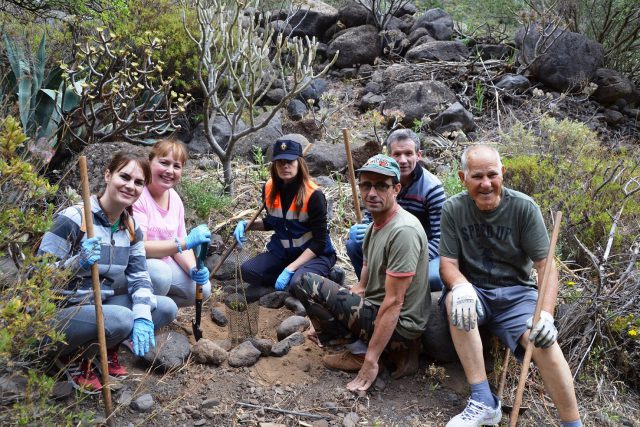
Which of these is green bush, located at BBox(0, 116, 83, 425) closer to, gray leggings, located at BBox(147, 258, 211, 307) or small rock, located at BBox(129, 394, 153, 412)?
small rock, located at BBox(129, 394, 153, 412)

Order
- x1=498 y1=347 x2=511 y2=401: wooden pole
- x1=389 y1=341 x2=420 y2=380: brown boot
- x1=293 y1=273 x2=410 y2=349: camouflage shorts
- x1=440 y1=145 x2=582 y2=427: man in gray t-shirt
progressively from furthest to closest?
x1=389 y1=341 x2=420 y2=380: brown boot, x1=293 y1=273 x2=410 y2=349: camouflage shorts, x1=498 y1=347 x2=511 y2=401: wooden pole, x1=440 y1=145 x2=582 y2=427: man in gray t-shirt

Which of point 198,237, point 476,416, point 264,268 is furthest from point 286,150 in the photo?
point 476,416

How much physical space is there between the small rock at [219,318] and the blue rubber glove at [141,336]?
3.57 feet

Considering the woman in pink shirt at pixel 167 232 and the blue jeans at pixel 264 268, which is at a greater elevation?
the woman in pink shirt at pixel 167 232

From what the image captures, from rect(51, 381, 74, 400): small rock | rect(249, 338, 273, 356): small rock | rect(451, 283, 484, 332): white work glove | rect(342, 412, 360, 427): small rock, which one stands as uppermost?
rect(451, 283, 484, 332): white work glove

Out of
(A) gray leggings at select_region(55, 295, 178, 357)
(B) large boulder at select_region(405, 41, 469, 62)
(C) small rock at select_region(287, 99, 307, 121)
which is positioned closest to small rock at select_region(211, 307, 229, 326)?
(A) gray leggings at select_region(55, 295, 178, 357)

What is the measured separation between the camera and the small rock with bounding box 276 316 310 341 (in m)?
4.07

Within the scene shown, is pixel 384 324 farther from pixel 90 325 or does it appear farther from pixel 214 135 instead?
pixel 214 135

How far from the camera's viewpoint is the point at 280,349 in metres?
3.73

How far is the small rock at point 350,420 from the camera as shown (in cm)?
317

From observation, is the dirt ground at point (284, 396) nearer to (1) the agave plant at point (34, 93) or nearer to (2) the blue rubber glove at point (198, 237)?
(2) the blue rubber glove at point (198, 237)

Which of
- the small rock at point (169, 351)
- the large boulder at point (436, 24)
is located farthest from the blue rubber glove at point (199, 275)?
the large boulder at point (436, 24)

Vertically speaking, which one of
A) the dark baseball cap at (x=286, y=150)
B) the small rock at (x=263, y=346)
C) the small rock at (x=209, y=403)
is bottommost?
the small rock at (x=209, y=403)

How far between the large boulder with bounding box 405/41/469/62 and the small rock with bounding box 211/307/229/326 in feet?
23.7
